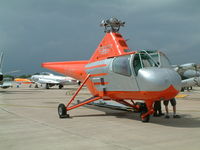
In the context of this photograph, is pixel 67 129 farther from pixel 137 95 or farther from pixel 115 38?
pixel 115 38

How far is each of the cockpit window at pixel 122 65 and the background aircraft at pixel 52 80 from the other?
32.1 meters

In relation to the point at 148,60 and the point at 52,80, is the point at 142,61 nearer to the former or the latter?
the point at 148,60

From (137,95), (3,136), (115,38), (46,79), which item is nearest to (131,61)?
(137,95)

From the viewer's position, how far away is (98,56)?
11.5m

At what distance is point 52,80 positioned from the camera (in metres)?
42.7

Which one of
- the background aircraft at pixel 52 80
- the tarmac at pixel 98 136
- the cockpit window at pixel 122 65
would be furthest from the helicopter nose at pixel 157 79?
the background aircraft at pixel 52 80

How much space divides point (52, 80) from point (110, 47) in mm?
33100

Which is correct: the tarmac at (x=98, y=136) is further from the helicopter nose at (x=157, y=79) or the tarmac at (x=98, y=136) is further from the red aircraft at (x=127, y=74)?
the helicopter nose at (x=157, y=79)

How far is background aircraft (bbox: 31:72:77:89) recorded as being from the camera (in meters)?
41.7

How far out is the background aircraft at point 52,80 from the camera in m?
41.7

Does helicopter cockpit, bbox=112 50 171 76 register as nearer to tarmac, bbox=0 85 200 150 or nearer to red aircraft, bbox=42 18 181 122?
red aircraft, bbox=42 18 181 122

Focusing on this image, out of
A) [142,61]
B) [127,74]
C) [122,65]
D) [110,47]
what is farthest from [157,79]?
[110,47]

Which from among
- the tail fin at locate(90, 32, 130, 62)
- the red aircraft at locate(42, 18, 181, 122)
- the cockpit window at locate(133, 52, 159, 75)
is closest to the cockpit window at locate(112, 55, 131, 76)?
the red aircraft at locate(42, 18, 181, 122)

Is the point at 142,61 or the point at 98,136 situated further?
the point at 142,61
